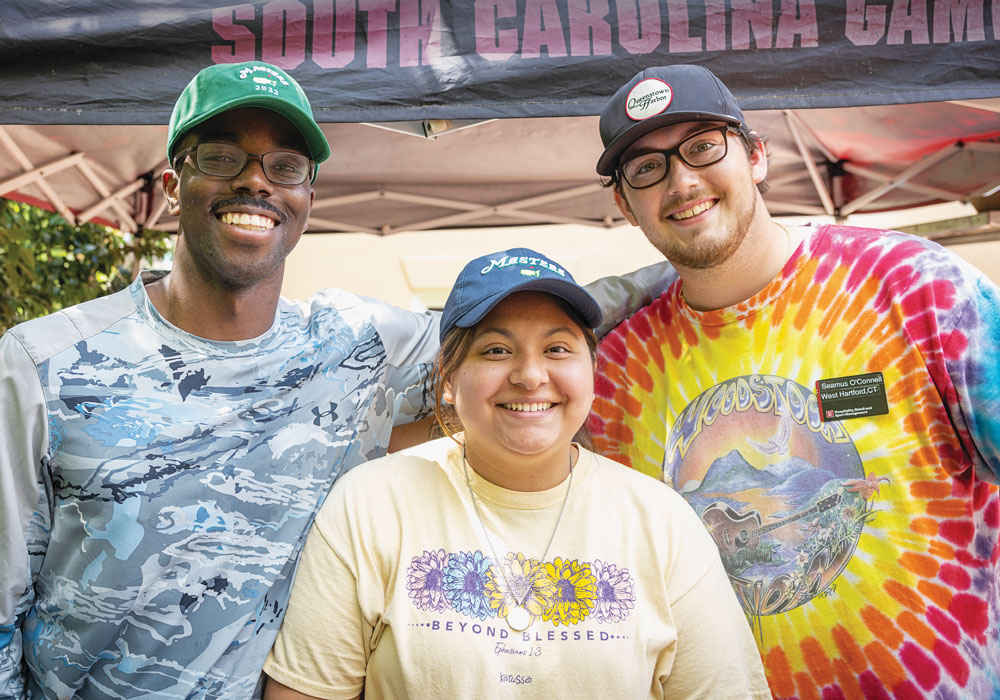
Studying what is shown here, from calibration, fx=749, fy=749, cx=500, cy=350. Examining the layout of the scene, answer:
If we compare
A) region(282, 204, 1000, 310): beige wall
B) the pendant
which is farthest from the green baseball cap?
region(282, 204, 1000, 310): beige wall

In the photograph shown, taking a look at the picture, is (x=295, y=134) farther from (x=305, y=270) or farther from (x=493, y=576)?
(x=305, y=270)

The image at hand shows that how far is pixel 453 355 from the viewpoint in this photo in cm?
186

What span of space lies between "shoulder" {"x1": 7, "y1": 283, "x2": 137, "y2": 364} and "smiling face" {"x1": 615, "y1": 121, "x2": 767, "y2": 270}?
1.40 meters

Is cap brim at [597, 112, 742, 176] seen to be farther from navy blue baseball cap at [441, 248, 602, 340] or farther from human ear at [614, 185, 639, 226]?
navy blue baseball cap at [441, 248, 602, 340]

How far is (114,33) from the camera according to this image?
195cm

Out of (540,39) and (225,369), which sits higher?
(540,39)

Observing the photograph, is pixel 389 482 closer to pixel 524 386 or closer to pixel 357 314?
pixel 524 386

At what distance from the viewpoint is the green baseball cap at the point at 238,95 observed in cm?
184

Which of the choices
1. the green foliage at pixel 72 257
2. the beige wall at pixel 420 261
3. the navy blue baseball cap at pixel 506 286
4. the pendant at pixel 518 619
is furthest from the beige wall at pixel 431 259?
the pendant at pixel 518 619

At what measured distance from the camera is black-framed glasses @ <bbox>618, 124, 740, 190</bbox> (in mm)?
2027

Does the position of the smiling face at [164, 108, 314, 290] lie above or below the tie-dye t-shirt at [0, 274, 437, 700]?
above

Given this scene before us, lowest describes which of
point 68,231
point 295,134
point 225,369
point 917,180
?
point 225,369

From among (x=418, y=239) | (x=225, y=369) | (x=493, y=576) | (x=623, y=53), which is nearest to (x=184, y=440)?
(x=225, y=369)

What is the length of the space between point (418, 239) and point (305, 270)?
125 centimetres
